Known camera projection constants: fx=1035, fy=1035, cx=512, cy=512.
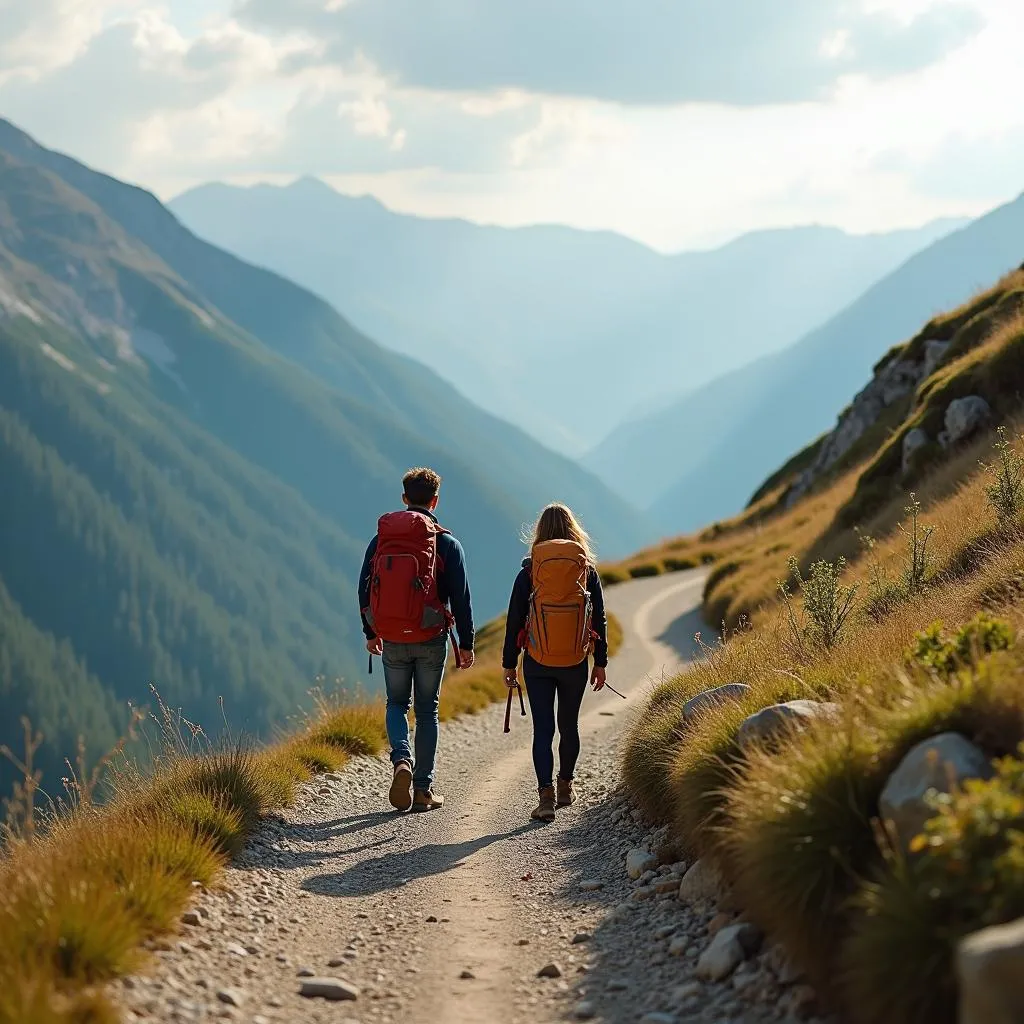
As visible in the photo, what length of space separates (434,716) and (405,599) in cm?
138

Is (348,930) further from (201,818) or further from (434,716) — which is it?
(434,716)

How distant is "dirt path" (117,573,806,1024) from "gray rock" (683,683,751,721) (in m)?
1.14

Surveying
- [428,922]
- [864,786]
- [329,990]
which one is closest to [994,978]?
[864,786]

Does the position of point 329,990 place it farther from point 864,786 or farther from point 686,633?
point 686,633

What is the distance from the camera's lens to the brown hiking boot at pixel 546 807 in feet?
33.7

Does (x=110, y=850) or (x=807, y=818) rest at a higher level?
(x=110, y=850)

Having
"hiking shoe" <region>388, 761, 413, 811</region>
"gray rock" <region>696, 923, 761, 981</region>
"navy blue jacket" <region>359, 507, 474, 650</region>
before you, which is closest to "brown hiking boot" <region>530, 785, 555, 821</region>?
"hiking shoe" <region>388, 761, 413, 811</region>

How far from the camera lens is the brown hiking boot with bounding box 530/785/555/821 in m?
10.3

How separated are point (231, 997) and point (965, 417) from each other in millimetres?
19268

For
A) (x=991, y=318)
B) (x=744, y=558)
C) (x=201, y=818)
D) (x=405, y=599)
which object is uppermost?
(x=991, y=318)

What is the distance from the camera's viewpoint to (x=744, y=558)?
1341 inches

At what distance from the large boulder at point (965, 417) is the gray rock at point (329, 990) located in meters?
18.5

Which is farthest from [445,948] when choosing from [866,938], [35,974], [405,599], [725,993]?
[405,599]

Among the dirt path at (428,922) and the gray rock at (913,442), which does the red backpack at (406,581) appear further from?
the gray rock at (913,442)
